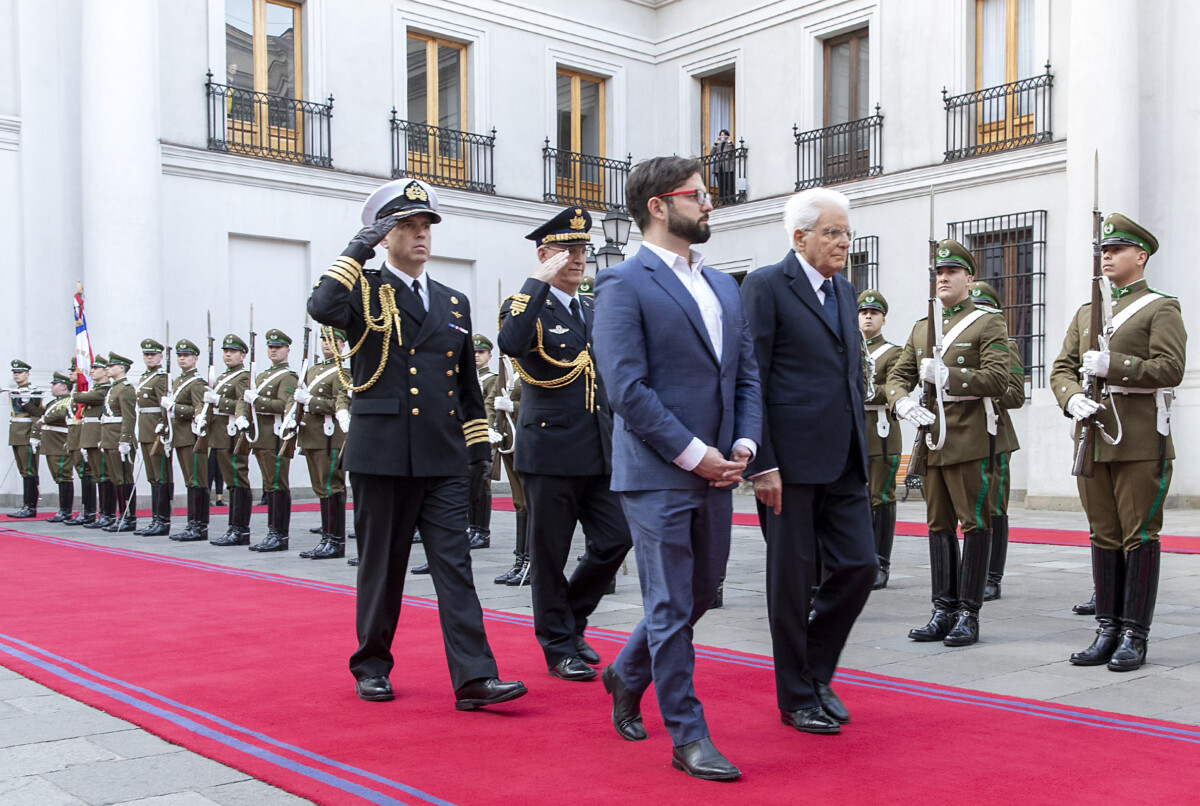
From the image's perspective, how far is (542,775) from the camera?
337 centimetres

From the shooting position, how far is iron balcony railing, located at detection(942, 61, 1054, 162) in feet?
48.9

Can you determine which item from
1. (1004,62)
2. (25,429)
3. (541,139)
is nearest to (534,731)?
(25,429)

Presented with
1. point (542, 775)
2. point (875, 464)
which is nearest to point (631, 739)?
point (542, 775)

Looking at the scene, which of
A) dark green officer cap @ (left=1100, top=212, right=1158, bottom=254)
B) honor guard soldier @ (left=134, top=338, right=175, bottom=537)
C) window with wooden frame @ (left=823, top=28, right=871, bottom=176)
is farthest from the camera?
window with wooden frame @ (left=823, top=28, right=871, bottom=176)

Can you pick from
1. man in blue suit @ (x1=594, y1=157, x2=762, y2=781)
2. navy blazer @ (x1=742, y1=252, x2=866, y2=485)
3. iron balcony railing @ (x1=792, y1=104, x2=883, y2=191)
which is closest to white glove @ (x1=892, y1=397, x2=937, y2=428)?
navy blazer @ (x1=742, y1=252, x2=866, y2=485)

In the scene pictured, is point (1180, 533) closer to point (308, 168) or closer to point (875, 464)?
point (875, 464)

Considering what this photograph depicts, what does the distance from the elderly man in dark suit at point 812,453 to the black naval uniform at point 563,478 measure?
0.99m

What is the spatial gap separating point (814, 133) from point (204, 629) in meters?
13.7

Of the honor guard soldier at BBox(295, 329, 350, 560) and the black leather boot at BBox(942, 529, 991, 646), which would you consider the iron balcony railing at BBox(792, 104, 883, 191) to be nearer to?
the honor guard soldier at BBox(295, 329, 350, 560)

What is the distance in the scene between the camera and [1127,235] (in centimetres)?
512

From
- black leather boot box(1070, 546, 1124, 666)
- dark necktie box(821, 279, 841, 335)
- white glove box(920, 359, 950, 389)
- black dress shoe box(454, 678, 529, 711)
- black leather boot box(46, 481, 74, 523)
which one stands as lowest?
black leather boot box(46, 481, 74, 523)

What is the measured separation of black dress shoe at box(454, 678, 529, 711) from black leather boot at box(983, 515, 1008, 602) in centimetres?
369

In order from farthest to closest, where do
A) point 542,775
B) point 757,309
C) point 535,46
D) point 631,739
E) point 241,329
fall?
point 535,46
point 241,329
point 757,309
point 631,739
point 542,775

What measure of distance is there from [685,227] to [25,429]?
12.9 meters
